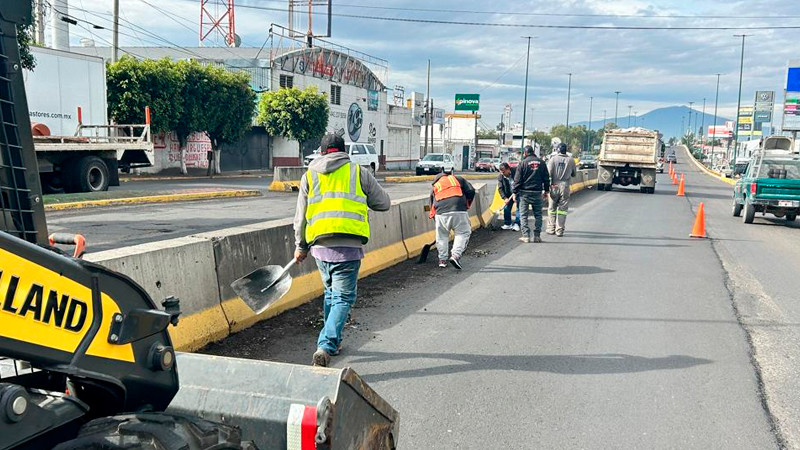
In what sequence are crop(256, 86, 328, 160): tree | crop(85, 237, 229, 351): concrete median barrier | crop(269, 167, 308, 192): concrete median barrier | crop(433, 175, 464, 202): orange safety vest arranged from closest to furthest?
crop(85, 237, 229, 351): concrete median barrier
crop(433, 175, 464, 202): orange safety vest
crop(269, 167, 308, 192): concrete median barrier
crop(256, 86, 328, 160): tree

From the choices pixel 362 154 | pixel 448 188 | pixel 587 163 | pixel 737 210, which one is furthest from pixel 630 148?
pixel 587 163

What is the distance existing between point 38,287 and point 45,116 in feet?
60.7

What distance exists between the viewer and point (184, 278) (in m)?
5.70

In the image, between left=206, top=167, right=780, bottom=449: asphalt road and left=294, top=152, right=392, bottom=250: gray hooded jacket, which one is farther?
left=294, top=152, right=392, bottom=250: gray hooded jacket

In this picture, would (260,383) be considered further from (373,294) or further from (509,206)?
(509,206)

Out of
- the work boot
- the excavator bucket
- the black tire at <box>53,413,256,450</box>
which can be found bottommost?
the work boot

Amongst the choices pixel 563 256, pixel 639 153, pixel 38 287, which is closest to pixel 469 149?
pixel 639 153

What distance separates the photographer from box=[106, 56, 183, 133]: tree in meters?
30.1

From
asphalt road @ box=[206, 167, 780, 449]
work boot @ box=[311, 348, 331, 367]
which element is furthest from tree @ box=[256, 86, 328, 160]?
work boot @ box=[311, 348, 331, 367]

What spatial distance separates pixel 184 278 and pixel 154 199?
48.6ft

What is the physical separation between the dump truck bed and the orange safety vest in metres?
22.4

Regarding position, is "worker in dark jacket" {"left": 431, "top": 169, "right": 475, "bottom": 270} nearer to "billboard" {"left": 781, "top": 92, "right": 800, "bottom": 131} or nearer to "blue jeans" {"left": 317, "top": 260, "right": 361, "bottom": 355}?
"blue jeans" {"left": 317, "top": 260, "right": 361, "bottom": 355}

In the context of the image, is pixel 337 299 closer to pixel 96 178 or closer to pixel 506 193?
pixel 506 193

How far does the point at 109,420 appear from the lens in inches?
89.5
